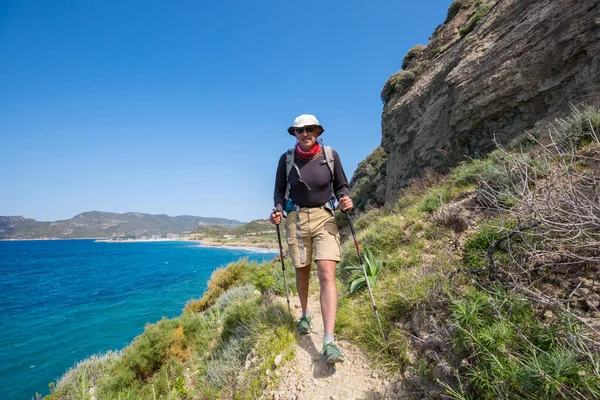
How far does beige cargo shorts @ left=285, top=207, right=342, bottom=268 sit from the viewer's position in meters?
3.57

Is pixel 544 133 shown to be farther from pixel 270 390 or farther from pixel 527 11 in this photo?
pixel 270 390

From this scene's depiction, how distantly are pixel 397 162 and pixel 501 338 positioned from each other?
14515 millimetres

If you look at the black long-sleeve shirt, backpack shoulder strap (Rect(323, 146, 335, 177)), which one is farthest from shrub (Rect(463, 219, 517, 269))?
backpack shoulder strap (Rect(323, 146, 335, 177))

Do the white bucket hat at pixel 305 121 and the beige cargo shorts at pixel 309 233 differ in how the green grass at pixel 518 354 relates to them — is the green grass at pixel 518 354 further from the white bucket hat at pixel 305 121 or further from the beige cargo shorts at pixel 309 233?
the white bucket hat at pixel 305 121

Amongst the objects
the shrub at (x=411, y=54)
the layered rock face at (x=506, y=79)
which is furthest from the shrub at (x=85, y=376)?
the shrub at (x=411, y=54)

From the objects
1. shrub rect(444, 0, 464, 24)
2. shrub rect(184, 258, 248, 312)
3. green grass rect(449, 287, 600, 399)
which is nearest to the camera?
green grass rect(449, 287, 600, 399)

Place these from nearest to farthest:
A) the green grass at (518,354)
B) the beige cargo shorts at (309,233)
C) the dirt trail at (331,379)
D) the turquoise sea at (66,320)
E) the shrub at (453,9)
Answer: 1. the green grass at (518,354)
2. the dirt trail at (331,379)
3. the beige cargo shorts at (309,233)
4. the turquoise sea at (66,320)
5. the shrub at (453,9)

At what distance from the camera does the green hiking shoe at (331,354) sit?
3.04 m

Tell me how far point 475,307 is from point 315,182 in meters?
2.21

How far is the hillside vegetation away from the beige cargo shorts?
1.09m

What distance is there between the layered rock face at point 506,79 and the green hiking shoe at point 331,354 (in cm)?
490

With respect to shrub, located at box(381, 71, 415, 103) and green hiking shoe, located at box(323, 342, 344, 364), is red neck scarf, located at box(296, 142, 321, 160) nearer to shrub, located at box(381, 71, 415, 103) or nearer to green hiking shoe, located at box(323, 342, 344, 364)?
green hiking shoe, located at box(323, 342, 344, 364)

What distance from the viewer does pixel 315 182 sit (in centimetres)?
362

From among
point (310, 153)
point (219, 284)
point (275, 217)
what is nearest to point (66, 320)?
point (219, 284)
